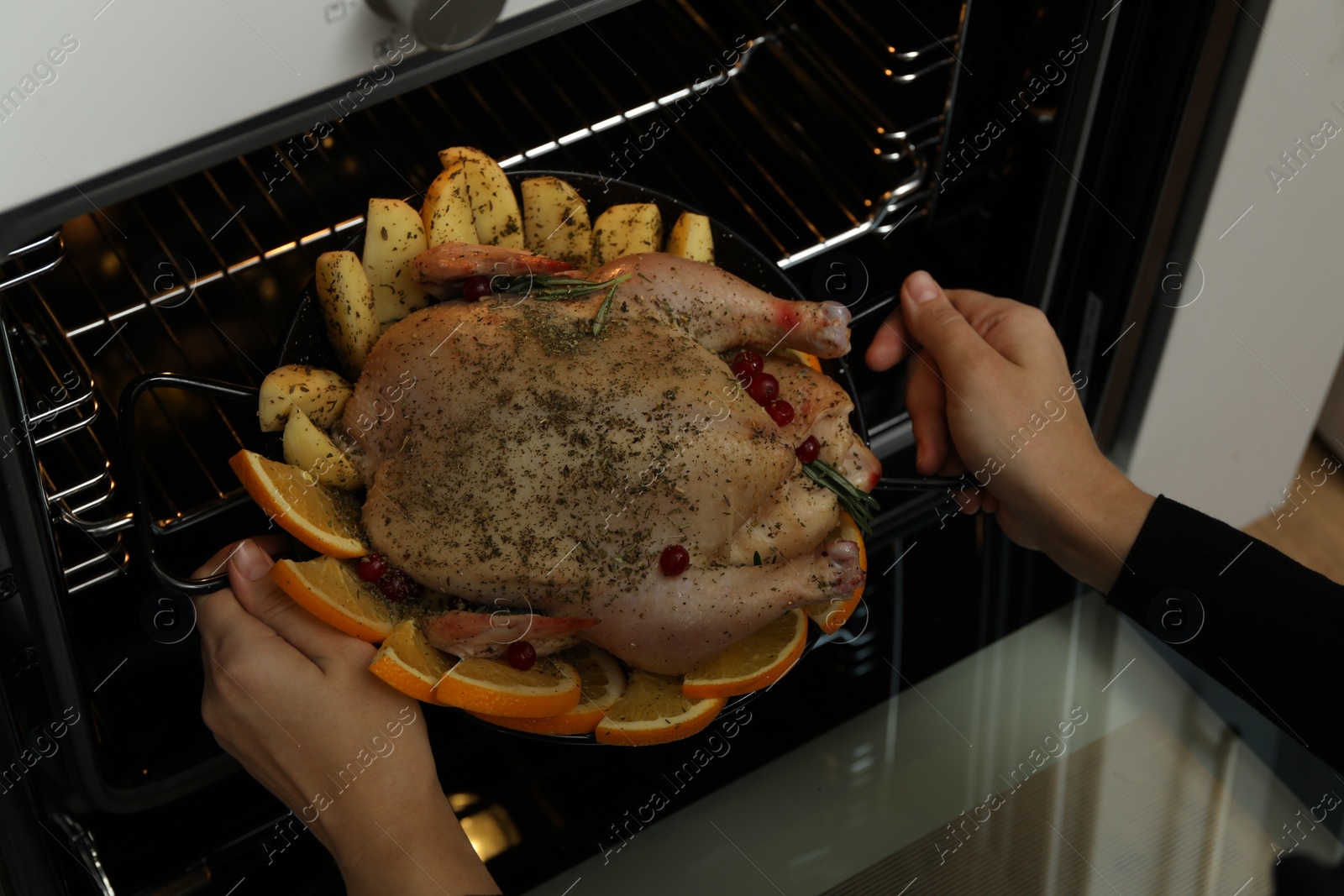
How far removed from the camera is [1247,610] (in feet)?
3.31

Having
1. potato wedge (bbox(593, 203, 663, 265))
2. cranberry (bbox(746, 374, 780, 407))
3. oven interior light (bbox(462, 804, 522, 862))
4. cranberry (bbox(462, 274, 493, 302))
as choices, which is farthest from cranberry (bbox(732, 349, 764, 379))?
oven interior light (bbox(462, 804, 522, 862))

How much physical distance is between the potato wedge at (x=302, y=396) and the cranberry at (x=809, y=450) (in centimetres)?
39

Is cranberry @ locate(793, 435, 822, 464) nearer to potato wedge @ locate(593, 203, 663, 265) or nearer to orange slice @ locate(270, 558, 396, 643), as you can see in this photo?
potato wedge @ locate(593, 203, 663, 265)

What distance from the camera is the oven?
3.37ft

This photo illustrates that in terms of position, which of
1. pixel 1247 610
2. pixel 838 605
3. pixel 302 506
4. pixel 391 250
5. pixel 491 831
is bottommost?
pixel 491 831

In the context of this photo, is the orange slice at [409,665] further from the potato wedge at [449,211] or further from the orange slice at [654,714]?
the potato wedge at [449,211]

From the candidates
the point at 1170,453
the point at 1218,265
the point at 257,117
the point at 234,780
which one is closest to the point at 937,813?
the point at 1170,453

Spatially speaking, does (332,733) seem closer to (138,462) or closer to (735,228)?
(138,462)

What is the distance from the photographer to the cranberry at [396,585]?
0.90 metres

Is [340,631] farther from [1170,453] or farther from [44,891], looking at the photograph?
[1170,453]

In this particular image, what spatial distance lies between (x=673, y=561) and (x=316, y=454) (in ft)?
0.99

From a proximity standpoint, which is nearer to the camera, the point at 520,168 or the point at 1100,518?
the point at 1100,518

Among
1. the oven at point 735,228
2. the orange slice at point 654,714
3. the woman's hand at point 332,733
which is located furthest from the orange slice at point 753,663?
the woman's hand at point 332,733

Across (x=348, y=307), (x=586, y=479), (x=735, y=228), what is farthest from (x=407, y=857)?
(x=735, y=228)
